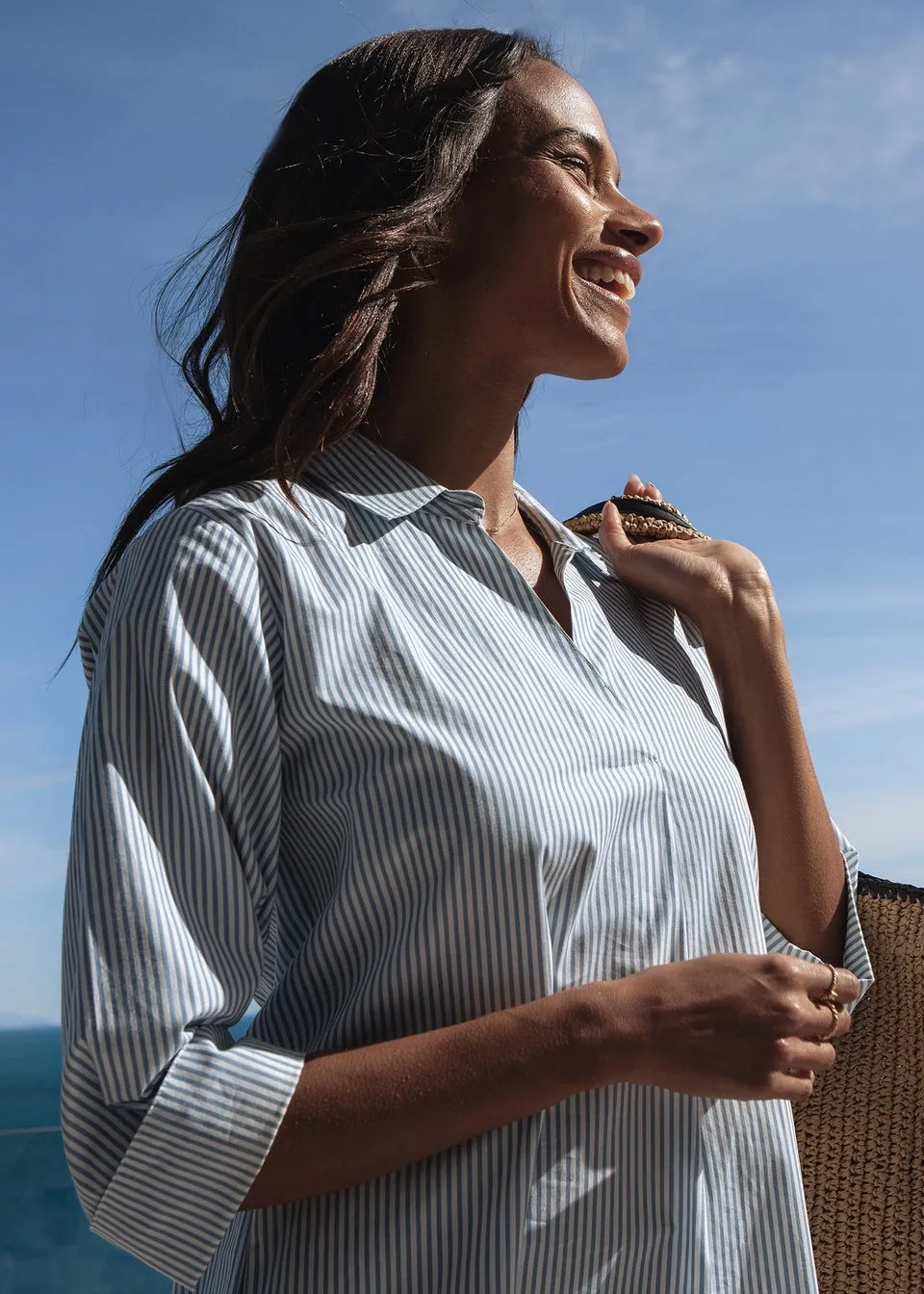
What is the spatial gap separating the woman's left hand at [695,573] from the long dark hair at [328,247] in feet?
1.31

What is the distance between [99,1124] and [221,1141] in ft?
0.33

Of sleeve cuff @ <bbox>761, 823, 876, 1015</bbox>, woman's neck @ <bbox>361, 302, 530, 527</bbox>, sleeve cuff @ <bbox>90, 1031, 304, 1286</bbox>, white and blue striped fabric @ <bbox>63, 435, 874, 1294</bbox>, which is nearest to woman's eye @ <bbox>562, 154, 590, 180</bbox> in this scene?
woman's neck @ <bbox>361, 302, 530, 527</bbox>

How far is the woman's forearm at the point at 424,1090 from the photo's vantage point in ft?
2.97

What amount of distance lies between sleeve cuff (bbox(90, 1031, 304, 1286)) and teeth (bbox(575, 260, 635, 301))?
94 centimetres

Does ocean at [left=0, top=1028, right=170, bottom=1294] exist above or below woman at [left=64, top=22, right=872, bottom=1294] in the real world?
below

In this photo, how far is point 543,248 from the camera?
1350mm

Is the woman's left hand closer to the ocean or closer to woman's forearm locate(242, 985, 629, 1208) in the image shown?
woman's forearm locate(242, 985, 629, 1208)

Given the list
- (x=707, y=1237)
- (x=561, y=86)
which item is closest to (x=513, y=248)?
(x=561, y=86)

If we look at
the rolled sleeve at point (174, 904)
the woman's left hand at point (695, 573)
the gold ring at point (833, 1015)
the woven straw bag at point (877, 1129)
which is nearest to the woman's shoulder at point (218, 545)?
the rolled sleeve at point (174, 904)

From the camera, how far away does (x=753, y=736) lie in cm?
143

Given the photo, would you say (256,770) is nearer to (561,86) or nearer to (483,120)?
(483,120)

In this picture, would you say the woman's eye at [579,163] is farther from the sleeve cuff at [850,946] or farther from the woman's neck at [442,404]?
the sleeve cuff at [850,946]

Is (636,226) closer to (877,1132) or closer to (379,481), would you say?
(379,481)

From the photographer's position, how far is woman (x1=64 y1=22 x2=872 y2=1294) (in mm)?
913
